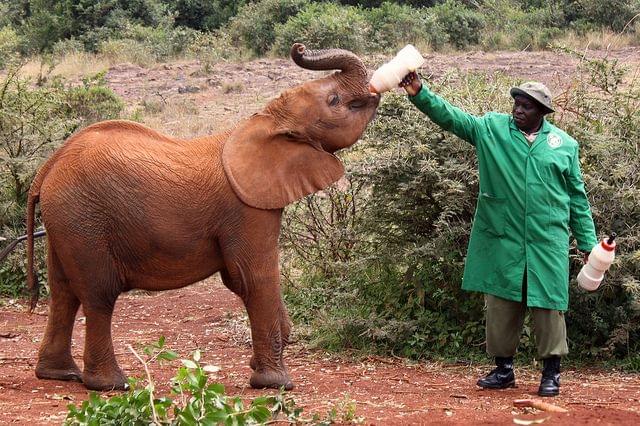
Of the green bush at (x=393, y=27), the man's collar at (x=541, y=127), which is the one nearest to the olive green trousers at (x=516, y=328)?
the man's collar at (x=541, y=127)

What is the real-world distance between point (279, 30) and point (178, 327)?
685 inches

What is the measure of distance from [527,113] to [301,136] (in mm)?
1392

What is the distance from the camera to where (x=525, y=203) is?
663cm

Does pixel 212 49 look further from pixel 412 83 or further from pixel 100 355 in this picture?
pixel 412 83

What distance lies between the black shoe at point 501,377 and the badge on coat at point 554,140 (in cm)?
139

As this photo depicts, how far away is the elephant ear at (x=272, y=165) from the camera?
675 centimetres

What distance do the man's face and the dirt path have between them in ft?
5.46

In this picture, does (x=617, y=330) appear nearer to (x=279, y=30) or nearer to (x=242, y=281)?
(x=242, y=281)

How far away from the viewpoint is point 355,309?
29.0 feet

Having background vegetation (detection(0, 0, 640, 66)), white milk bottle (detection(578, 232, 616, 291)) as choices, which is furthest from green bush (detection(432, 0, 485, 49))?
white milk bottle (detection(578, 232, 616, 291))

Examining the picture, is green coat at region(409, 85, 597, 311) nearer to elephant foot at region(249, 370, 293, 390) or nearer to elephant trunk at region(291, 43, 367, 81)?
elephant trunk at region(291, 43, 367, 81)

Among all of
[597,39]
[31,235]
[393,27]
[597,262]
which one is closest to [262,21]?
[393,27]

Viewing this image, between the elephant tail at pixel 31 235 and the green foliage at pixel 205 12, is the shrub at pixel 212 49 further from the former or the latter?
the elephant tail at pixel 31 235

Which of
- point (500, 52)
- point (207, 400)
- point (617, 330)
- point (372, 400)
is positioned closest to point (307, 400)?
point (372, 400)
